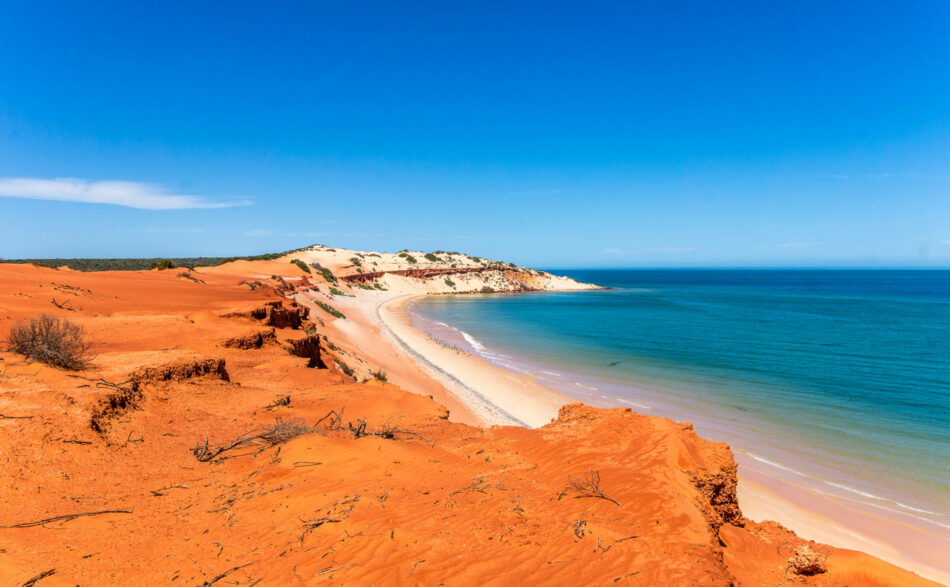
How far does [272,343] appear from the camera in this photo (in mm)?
12445

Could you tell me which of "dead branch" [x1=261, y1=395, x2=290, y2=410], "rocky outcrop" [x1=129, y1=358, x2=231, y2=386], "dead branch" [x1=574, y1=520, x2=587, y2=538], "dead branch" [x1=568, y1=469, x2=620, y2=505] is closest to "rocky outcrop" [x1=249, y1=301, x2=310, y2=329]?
"rocky outcrop" [x1=129, y1=358, x2=231, y2=386]

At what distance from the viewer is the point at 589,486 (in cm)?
528

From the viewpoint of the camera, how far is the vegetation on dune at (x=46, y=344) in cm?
717

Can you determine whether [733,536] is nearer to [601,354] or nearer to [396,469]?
[396,469]

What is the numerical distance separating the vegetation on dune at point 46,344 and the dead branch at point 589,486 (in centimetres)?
859

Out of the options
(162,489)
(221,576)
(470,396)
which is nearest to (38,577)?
(221,576)

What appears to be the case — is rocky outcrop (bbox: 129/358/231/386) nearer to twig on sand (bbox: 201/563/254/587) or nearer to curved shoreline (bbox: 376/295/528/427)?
twig on sand (bbox: 201/563/254/587)

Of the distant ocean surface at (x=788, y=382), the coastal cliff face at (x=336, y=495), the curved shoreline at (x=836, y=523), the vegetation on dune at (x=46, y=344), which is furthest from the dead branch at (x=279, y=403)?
the distant ocean surface at (x=788, y=382)

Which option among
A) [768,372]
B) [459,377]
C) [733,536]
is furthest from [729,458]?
[768,372]

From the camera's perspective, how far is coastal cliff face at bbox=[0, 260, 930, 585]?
3.63m

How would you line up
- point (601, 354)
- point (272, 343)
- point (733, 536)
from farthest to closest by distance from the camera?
point (601, 354) < point (272, 343) < point (733, 536)

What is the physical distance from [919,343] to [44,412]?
42425 millimetres

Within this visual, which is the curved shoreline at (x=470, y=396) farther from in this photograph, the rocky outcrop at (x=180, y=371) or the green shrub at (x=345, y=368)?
the rocky outcrop at (x=180, y=371)

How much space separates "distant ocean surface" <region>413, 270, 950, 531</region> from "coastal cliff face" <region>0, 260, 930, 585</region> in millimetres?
7673
